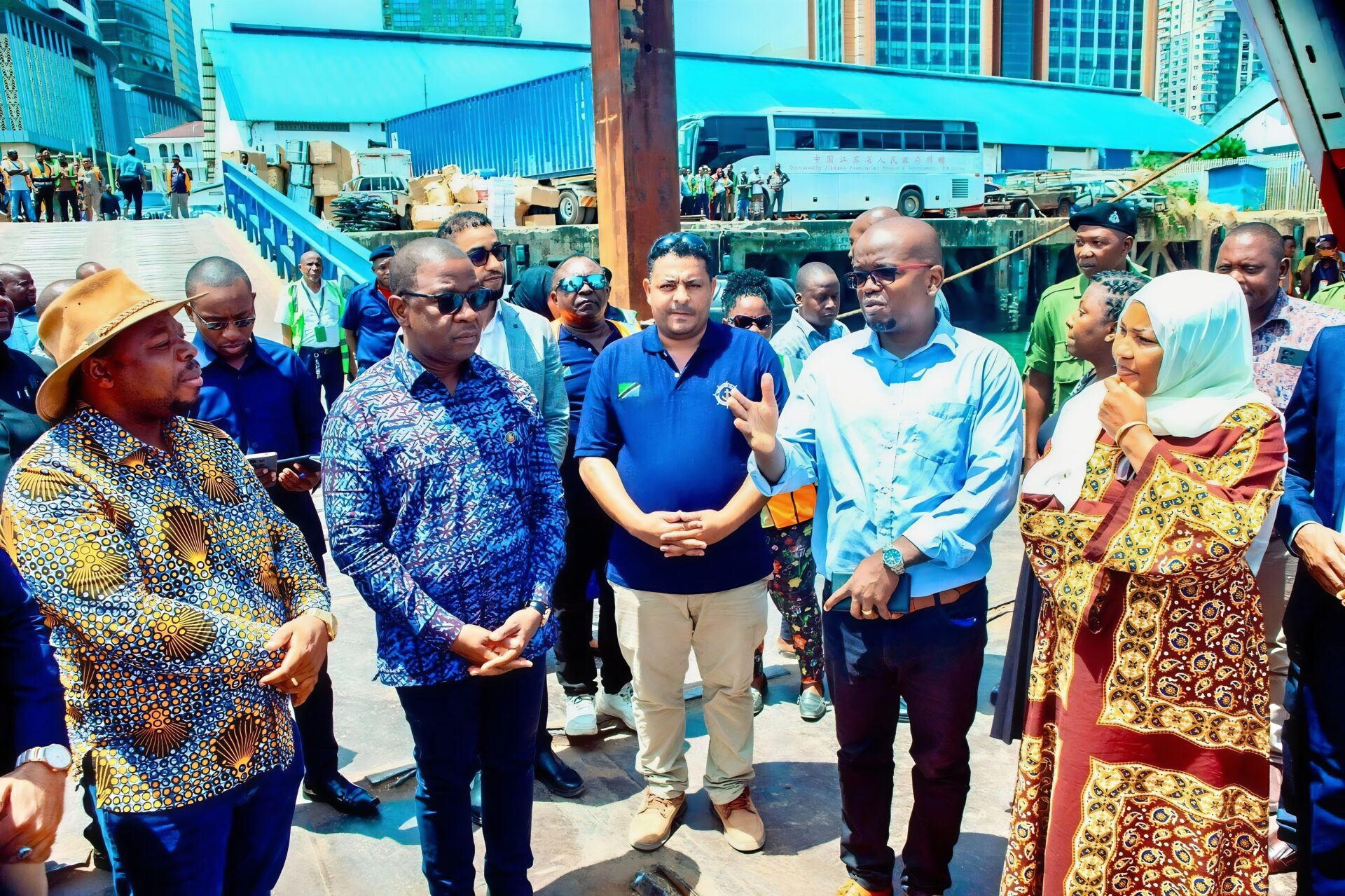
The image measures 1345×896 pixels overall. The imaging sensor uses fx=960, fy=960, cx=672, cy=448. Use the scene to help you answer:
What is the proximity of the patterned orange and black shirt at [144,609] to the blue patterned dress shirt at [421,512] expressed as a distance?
13.5 inches

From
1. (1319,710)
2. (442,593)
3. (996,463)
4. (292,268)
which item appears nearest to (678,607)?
(442,593)

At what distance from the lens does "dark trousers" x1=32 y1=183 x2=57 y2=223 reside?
826 inches

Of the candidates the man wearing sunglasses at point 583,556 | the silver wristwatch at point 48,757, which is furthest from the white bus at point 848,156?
the silver wristwatch at point 48,757

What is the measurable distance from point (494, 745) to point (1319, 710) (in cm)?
208

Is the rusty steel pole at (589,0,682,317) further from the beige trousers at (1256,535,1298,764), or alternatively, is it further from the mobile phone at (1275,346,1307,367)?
the beige trousers at (1256,535,1298,764)

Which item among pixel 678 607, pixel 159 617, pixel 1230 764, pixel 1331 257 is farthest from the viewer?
pixel 1331 257

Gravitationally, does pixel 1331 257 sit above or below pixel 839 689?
above

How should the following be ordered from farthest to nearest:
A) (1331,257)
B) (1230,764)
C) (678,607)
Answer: (1331,257)
(678,607)
(1230,764)

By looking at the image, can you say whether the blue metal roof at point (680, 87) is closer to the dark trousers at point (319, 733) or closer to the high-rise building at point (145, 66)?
the dark trousers at point (319, 733)

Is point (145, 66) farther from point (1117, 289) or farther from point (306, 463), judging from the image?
point (1117, 289)

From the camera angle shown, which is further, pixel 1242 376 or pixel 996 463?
pixel 996 463

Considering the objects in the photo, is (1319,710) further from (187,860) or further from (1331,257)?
(1331,257)

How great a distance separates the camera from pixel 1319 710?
2.36 metres

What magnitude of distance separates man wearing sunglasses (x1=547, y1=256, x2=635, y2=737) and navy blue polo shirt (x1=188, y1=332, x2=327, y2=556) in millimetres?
935
